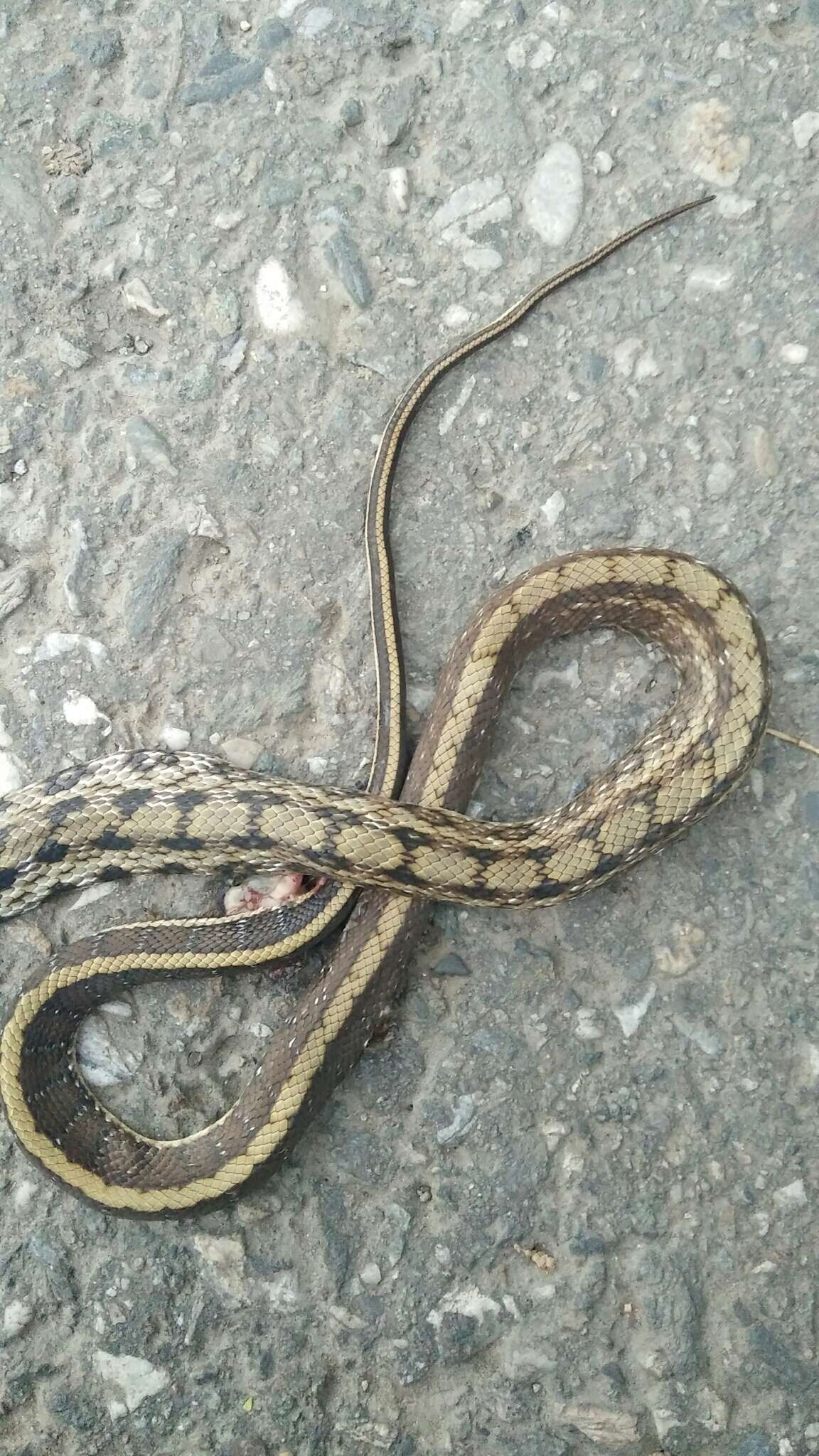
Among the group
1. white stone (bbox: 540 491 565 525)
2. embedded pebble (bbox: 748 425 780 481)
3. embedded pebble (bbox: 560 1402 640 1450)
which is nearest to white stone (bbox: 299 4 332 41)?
white stone (bbox: 540 491 565 525)

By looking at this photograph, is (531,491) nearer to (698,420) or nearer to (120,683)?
(698,420)

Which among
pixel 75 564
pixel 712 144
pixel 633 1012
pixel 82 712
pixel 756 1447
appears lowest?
pixel 756 1447

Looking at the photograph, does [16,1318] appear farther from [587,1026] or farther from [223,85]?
[223,85]

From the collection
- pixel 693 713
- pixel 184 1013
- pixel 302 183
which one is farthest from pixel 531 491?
pixel 184 1013

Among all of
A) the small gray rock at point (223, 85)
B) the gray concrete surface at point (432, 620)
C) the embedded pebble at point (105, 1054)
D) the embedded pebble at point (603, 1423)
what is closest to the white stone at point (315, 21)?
the gray concrete surface at point (432, 620)

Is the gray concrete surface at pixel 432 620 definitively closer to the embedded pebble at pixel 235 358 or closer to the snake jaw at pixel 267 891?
the embedded pebble at pixel 235 358

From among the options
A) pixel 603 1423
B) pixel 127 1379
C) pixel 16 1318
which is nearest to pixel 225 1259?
pixel 127 1379
